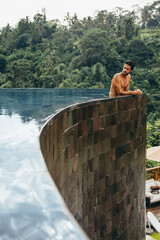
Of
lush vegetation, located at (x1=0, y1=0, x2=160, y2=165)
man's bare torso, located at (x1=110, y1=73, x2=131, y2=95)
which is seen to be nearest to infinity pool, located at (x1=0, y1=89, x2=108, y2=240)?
man's bare torso, located at (x1=110, y1=73, x2=131, y2=95)

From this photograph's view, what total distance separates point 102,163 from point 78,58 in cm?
2147

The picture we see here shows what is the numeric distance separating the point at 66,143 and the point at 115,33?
1141 inches

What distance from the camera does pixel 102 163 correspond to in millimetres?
4316

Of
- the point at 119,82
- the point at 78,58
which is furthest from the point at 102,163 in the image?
the point at 78,58

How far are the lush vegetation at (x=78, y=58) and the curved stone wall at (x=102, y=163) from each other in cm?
1221

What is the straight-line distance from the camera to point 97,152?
4.18 meters

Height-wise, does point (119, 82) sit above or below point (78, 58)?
below

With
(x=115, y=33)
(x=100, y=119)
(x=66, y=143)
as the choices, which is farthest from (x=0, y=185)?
(x=115, y=33)

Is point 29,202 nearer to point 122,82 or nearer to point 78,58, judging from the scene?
point 122,82

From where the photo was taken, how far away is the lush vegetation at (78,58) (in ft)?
68.1

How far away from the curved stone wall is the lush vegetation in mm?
12209

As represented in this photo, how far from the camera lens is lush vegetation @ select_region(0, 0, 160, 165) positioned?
68.1 feet

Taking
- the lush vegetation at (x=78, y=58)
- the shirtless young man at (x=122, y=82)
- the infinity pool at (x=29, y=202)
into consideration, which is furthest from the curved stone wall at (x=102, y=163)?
the lush vegetation at (x=78, y=58)

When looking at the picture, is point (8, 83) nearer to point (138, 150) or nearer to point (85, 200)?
point (138, 150)
